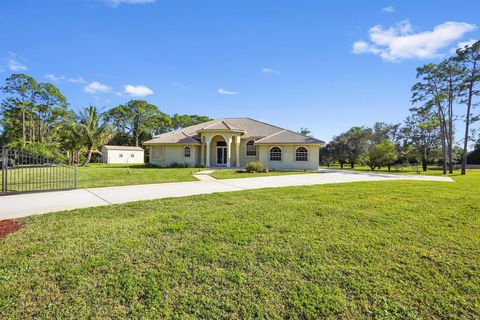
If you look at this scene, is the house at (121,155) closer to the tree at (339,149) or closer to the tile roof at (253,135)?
the tile roof at (253,135)

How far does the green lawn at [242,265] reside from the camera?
2.64 m

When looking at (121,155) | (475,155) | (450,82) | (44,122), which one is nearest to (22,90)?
(44,122)

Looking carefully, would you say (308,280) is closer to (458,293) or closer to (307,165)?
(458,293)

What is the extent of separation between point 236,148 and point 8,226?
67.0 feet

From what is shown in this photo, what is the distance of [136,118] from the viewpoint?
54.1 metres

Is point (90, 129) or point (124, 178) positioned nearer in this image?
point (124, 178)

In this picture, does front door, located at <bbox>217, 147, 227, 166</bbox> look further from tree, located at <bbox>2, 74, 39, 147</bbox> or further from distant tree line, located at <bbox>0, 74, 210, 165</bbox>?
tree, located at <bbox>2, 74, 39, 147</bbox>

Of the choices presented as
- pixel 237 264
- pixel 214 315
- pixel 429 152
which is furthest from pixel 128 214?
pixel 429 152

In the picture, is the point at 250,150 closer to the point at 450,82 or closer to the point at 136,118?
the point at 450,82

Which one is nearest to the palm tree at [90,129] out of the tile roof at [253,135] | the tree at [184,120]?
the tile roof at [253,135]

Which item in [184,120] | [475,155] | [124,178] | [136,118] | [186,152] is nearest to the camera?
[124,178]

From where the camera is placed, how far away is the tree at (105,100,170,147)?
2079 inches

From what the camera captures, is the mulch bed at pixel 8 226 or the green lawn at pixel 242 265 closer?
the green lawn at pixel 242 265

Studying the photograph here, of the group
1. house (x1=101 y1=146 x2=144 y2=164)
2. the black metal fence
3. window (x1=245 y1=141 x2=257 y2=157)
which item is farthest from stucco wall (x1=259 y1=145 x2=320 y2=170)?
house (x1=101 y1=146 x2=144 y2=164)
